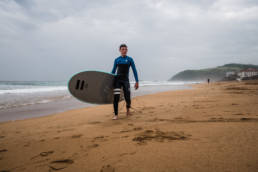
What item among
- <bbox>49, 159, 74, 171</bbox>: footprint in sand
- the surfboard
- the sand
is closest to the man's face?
the surfboard

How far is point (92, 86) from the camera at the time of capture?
393cm

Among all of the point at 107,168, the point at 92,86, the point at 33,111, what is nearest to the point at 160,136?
the point at 107,168

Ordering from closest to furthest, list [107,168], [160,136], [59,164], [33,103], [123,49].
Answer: [107,168] < [59,164] < [160,136] < [123,49] < [33,103]

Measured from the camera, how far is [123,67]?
12.1 ft

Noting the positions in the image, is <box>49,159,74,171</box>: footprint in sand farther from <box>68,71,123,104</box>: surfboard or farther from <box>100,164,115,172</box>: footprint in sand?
<box>68,71,123,104</box>: surfboard

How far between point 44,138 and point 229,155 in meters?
2.37

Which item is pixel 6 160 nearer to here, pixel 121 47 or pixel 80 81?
pixel 80 81

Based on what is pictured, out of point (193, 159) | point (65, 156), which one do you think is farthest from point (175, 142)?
point (65, 156)

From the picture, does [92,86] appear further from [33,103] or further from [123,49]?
[33,103]

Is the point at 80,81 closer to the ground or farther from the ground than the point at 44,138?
farther from the ground

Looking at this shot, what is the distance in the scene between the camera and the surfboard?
3832mm

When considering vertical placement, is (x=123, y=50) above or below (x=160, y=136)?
above

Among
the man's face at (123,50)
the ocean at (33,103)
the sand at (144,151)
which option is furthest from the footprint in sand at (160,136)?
the ocean at (33,103)

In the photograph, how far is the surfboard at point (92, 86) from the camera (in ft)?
12.6
